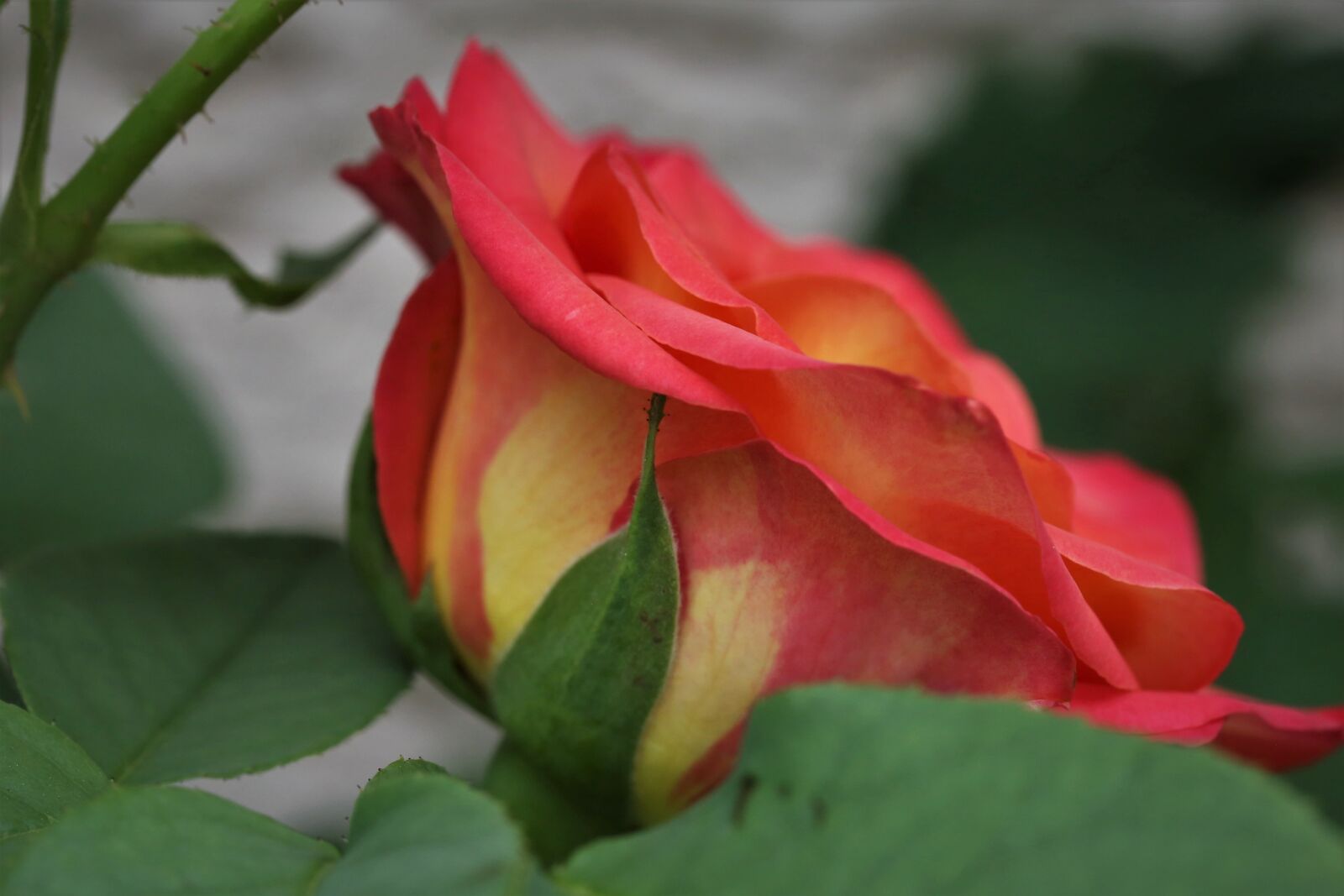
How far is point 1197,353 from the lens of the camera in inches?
29.8

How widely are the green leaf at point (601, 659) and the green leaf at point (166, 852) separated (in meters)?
0.04

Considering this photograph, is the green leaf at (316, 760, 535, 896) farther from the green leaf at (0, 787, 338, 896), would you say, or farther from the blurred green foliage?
the blurred green foliage

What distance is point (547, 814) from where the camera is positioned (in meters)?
0.19

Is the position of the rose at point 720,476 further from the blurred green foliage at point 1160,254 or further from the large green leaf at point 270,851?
the blurred green foliage at point 1160,254

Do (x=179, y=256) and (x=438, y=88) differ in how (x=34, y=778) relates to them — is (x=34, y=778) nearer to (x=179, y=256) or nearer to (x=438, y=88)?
(x=179, y=256)

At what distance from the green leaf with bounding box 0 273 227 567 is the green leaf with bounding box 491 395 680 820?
155 millimetres

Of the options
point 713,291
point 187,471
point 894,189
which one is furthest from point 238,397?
point 713,291

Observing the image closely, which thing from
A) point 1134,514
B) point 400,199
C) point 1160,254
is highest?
point 400,199

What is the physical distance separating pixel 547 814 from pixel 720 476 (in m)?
0.07

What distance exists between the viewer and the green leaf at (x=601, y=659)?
0.52 feet

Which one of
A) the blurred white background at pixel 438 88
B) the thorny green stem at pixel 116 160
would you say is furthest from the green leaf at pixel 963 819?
the blurred white background at pixel 438 88

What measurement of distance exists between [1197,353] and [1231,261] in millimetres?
114

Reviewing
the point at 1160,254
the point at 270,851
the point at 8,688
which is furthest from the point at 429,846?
the point at 1160,254

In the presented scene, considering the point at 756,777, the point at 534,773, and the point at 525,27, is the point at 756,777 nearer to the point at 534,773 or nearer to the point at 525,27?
the point at 534,773
